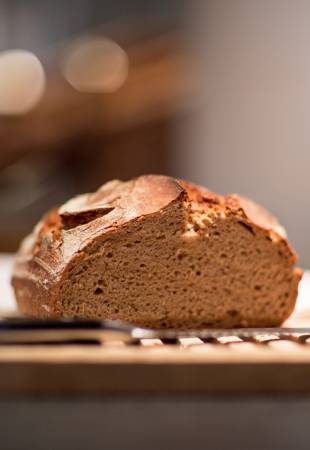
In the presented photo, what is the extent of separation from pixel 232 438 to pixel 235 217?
70 cm

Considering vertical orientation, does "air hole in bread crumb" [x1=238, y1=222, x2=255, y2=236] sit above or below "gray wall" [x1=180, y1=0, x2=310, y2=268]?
below

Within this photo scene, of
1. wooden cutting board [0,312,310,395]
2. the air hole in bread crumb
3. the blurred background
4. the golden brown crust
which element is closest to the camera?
wooden cutting board [0,312,310,395]

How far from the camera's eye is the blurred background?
529 centimetres

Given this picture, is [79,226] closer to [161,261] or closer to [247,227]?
[161,261]

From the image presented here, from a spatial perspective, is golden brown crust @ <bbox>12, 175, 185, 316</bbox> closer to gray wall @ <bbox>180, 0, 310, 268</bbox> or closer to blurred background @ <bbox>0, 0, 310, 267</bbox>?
blurred background @ <bbox>0, 0, 310, 267</bbox>

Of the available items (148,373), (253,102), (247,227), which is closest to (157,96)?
(253,102)

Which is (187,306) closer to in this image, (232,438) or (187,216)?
(187,216)

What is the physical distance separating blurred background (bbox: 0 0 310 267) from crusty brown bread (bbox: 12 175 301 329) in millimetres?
3295

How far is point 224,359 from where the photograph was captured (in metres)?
1.07

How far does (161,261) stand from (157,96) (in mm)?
3930


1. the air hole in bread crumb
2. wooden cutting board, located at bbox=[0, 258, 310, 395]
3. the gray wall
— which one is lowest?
wooden cutting board, located at bbox=[0, 258, 310, 395]

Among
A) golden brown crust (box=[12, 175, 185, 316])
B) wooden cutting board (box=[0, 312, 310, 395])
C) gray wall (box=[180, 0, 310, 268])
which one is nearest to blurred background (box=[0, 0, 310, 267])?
gray wall (box=[180, 0, 310, 268])

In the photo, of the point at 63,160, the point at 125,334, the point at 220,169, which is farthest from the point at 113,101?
the point at 125,334

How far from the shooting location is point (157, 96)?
17.8 ft
